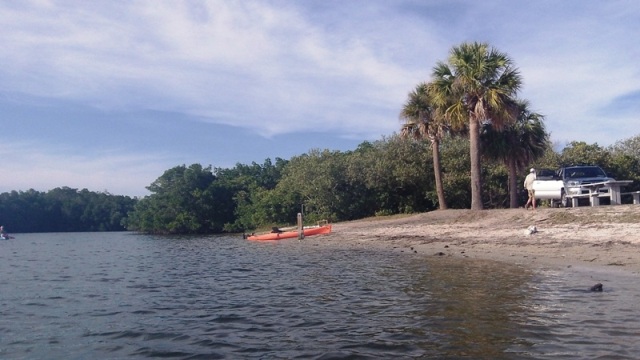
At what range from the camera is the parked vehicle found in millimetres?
A: 24094

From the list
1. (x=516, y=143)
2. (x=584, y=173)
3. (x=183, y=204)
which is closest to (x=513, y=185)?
(x=516, y=143)

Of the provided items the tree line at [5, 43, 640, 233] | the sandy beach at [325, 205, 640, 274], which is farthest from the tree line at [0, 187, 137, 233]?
the sandy beach at [325, 205, 640, 274]

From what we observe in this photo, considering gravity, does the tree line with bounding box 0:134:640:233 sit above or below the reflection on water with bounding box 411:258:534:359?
above

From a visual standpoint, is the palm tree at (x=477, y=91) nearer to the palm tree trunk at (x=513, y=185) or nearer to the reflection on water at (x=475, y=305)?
the palm tree trunk at (x=513, y=185)

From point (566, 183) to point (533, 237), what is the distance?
6651mm

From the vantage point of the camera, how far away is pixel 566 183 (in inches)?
965

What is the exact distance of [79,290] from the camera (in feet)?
49.4

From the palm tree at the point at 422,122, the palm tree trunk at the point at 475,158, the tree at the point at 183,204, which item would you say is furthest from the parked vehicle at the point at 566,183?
the tree at the point at 183,204

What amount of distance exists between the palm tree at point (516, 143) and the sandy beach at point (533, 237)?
562 centimetres

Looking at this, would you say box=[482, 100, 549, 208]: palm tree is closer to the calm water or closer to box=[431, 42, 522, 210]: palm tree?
box=[431, 42, 522, 210]: palm tree

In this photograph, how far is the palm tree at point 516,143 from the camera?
3150 cm

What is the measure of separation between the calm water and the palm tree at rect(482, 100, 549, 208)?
1625 cm

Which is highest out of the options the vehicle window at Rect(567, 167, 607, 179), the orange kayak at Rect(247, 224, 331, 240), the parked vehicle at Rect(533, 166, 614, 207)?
the vehicle window at Rect(567, 167, 607, 179)

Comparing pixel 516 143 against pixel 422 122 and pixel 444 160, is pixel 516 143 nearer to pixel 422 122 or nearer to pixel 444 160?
pixel 422 122
